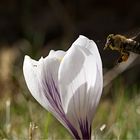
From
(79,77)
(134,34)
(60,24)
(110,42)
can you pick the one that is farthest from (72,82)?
(60,24)

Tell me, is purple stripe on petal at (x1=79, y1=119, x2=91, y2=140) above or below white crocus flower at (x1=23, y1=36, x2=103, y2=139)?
below

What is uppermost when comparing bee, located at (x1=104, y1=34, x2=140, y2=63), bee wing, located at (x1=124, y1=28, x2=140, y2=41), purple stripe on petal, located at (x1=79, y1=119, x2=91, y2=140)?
bee wing, located at (x1=124, y1=28, x2=140, y2=41)

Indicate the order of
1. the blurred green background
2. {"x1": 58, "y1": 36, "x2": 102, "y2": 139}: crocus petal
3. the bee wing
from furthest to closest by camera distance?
1. the blurred green background
2. the bee wing
3. {"x1": 58, "y1": 36, "x2": 102, "y2": 139}: crocus petal

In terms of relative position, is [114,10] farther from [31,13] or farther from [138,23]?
[31,13]

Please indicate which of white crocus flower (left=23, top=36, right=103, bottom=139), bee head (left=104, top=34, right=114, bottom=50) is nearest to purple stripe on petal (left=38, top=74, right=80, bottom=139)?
white crocus flower (left=23, top=36, right=103, bottom=139)

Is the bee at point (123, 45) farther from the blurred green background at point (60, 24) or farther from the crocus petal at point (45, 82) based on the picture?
the blurred green background at point (60, 24)

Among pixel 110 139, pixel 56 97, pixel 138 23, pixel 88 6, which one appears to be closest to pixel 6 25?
pixel 88 6

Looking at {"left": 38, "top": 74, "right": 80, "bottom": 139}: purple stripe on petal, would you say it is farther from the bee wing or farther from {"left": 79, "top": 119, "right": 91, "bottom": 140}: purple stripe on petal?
the bee wing

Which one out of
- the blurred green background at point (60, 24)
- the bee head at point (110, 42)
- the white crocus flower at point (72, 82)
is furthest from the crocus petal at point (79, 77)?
the blurred green background at point (60, 24)
